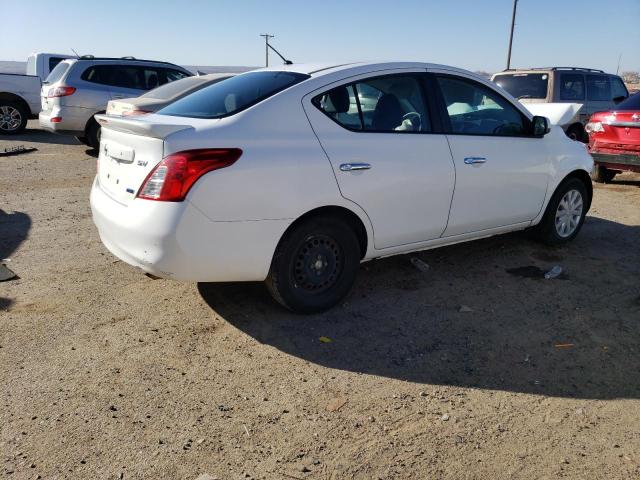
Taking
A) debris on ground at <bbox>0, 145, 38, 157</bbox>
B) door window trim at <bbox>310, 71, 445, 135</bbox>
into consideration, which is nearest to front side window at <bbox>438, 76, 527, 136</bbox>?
door window trim at <bbox>310, 71, 445, 135</bbox>

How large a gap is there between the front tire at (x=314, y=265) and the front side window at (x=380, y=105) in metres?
0.73

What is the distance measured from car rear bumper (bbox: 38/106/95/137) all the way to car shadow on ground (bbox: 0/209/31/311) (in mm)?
A: 4775

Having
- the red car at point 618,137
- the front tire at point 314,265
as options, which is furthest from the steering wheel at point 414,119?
the red car at point 618,137

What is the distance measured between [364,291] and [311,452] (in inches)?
77.7

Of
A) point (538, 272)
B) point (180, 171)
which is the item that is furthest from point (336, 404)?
point (538, 272)

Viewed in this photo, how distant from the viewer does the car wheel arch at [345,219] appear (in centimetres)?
371

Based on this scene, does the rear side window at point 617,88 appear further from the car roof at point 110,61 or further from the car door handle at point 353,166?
the car door handle at point 353,166

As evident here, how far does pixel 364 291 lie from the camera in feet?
14.6

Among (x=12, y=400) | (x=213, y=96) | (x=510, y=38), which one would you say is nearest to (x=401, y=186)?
(x=213, y=96)

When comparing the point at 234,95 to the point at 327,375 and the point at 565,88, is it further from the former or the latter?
the point at 565,88

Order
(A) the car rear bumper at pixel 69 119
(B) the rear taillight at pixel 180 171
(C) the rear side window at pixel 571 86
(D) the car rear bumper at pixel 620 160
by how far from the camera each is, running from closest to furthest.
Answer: (B) the rear taillight at pixel 180 171
(D) the car rear bumper at pixel 620 160
(A) the car rear bumper at pixel 69 119
(C) the rear side window at pixel 571 86

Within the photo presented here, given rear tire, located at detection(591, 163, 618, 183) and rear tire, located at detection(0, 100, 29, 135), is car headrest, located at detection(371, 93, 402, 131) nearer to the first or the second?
rear tire, located at detection(591, 163, 618, 183)

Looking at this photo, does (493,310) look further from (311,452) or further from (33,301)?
(33,301)

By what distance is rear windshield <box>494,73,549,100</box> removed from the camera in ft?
36.0
